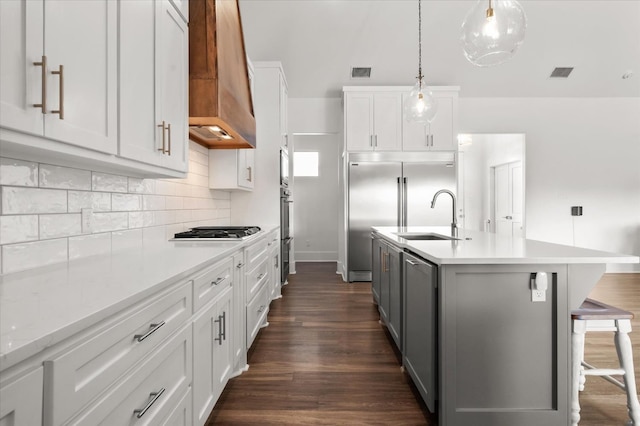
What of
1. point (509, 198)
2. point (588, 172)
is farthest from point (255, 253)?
point (588, 172)

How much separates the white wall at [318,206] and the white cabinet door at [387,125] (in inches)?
91.6

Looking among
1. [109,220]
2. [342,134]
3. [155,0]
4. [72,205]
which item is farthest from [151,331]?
[342,134]

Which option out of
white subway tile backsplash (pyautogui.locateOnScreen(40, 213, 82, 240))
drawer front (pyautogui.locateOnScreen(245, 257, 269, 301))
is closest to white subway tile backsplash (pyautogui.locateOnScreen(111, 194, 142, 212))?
white subway tile backsplash (pyautogui.locateOnScreen(40, 213, 82, 240))

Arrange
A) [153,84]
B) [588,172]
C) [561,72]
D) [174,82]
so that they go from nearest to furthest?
[153,84] → [174,82] → [561,72] → [588,172]

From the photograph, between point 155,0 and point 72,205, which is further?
point 155,0

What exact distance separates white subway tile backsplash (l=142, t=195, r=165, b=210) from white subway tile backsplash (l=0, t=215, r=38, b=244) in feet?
2.89

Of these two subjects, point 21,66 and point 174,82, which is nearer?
point 21,66

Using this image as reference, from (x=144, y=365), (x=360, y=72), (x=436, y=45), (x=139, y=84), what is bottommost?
(x=144, y=365)

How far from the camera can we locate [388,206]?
17.9 ft

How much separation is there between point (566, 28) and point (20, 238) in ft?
20.8

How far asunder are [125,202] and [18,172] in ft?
2.39

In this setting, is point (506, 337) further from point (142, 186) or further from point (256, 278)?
point (142, 186)

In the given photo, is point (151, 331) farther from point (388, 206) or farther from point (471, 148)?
point (471, 148)

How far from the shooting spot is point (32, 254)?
1.36 metres
